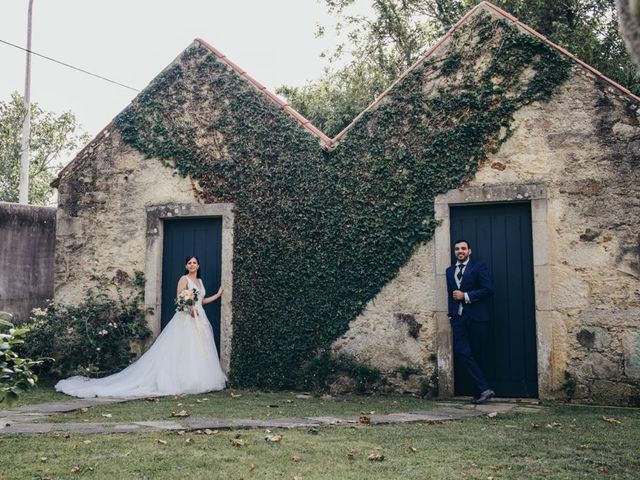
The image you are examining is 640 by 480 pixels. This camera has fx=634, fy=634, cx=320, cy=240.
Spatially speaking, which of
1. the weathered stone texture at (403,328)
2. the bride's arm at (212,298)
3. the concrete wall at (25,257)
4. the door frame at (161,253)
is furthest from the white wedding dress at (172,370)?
the concrete wall at (25,257)

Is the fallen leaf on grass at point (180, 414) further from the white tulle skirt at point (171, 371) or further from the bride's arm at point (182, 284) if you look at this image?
the bride's arm at point (182, 284)

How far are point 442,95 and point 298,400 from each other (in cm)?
444

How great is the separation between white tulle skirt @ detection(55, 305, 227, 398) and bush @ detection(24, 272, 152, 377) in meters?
0.43

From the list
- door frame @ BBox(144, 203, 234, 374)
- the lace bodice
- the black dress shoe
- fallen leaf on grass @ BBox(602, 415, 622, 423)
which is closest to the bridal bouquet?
the lace bodice

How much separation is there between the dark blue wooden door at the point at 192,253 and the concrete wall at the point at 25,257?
531 centimetres

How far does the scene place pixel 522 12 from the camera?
1616 cm

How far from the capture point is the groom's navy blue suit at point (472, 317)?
25.3 feet

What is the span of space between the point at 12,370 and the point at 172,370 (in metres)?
5.36

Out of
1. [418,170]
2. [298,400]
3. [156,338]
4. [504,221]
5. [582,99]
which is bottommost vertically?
[298,400]

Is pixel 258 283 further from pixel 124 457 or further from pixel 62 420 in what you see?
pixel 124 457

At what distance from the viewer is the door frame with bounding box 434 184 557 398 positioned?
25.4 ft

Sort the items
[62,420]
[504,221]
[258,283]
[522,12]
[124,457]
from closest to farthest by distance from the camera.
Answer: [124,457]
[62,420]
[504,221]
[258,283]
[522,12]

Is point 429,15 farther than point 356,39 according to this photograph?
No

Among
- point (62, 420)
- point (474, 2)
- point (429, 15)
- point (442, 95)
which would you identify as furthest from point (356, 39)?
point (62, 420)
